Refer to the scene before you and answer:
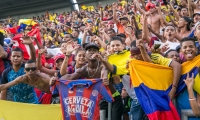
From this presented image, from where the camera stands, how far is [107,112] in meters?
5.19

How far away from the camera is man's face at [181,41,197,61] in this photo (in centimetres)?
413

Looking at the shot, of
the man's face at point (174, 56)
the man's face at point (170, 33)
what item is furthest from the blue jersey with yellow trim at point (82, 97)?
the man's face at point (170, 33)

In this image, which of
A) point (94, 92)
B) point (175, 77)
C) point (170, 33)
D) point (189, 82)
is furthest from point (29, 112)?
point (170, 33)

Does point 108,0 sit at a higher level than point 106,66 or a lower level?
higher

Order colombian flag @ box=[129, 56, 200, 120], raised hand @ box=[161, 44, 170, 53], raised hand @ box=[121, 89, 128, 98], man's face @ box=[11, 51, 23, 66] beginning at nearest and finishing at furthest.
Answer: colombian flag @ box=[129, 56, 200, 120] → raised hand @ box=[161, 44, 170, 53] → raised hand @ box=[121, 89, 128, 98] → man's face @ box=[11, 51, 23, 66]

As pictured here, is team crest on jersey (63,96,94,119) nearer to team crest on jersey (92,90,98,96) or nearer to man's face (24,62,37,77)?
team crest on jersey (92,90,98,96)

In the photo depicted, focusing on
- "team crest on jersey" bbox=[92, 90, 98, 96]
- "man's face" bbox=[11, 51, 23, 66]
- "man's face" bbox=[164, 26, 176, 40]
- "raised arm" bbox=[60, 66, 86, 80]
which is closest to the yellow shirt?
"team crest on jersey" bbox=[92, 90, 98, 96]

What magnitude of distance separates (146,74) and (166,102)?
18.8 inches

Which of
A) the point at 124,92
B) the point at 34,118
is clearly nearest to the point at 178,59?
the point at 124,92

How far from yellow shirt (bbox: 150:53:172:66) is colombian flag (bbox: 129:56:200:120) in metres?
0.07

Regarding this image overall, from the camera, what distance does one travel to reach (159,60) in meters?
4.31

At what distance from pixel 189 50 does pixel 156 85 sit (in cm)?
65

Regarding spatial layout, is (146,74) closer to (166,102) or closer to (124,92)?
(166,102)

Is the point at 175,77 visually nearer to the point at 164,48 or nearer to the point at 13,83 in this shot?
the point at 164,48
